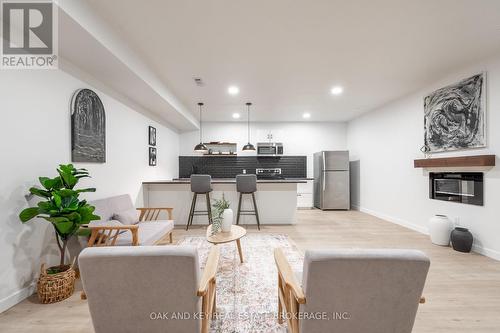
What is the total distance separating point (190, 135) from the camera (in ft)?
22.7

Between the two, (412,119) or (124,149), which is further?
(412,119)

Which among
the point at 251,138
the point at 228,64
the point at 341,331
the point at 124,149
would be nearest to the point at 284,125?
the point at 251,138

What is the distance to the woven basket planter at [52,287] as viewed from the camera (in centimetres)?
200

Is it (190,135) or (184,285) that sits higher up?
(190,135)

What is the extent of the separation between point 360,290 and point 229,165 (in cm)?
593

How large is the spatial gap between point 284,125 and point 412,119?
3.41 metres

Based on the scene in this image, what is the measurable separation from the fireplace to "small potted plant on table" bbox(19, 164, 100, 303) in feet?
16.3

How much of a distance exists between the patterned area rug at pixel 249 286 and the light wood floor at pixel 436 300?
0.67 metres

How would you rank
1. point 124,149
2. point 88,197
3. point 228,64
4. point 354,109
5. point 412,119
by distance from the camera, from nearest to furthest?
point 88,197, point 228,64, point 124,149, point 412,119, point 354,109

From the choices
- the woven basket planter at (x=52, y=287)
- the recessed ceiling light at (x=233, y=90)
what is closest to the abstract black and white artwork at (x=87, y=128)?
the woven basket planter at (x=52, y=287)

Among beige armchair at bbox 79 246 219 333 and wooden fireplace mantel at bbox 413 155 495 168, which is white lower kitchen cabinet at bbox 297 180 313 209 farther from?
beige armchair at bbox 79 246 219 333

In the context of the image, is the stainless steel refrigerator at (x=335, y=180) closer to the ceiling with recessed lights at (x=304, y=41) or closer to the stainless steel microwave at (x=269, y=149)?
the stainless steel microwave at (x=269, y=149)

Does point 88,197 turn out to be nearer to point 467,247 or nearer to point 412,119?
point 467,247
